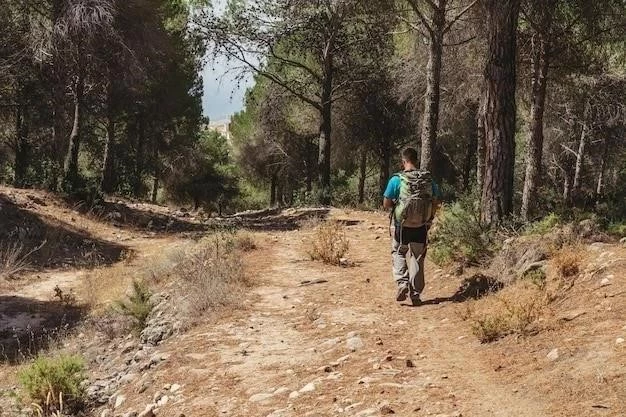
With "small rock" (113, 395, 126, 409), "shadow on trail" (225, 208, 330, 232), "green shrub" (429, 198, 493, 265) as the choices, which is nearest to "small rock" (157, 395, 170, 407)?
"small rock" (113, 395, 126, 409)

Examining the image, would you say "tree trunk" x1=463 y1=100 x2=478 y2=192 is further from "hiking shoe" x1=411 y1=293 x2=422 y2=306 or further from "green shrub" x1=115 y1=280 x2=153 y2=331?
"green shrub" x1=115 y1=280 x2=153 y2=331

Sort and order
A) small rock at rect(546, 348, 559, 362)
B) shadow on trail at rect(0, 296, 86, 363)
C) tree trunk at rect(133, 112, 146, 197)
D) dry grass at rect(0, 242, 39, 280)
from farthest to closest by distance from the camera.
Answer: tree trunk at rect(133, 112, 146, 197) → dry grass at rect(0, 242, 39, 280) → shadow on trail at rect(0, 296, 86, 363) → small rock at rect(546, 348, 559, 362)

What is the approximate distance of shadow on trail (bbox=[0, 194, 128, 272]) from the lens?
12.7m

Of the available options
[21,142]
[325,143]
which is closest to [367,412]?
[325,143]

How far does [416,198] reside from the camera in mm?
7031

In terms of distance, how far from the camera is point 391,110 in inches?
1062

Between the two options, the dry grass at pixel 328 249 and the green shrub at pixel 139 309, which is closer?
the green shrub at pixel 139 309

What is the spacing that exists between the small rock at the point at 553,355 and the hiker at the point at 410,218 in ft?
8.33

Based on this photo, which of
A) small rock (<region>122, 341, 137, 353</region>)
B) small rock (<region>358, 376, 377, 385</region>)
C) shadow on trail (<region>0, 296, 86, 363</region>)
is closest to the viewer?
small rock (<region>358, 376, 377, 385</region>)

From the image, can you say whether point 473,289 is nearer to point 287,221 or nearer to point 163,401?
point 163,401

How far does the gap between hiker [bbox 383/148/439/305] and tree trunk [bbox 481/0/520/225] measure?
6.30ft

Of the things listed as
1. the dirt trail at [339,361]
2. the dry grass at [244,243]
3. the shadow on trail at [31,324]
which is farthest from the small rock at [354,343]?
the dry grass at [244,243]

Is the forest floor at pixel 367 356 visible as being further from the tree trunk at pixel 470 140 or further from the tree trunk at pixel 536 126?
the tree trunk at pixel 470 140

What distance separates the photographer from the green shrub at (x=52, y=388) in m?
5.74
